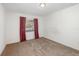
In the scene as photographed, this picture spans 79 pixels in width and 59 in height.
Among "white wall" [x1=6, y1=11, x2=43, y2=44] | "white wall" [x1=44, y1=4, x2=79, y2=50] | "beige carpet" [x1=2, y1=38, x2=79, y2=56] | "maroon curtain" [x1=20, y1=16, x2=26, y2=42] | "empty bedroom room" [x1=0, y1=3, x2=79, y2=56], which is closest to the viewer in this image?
"beige carpet" [x1=2, y1=38, x2=79, y2=56]

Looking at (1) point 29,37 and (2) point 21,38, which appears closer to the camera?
(2) point 21,38

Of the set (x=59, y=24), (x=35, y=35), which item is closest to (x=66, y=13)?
(x=59, y=24)

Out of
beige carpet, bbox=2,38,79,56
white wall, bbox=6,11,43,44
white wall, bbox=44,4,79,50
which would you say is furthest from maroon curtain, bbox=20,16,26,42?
white wall, bbox=44,4,79,50

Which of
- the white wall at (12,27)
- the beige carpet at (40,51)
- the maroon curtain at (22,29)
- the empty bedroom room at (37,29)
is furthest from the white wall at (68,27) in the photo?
the white wall at (12,27)

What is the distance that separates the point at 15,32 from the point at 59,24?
250cm

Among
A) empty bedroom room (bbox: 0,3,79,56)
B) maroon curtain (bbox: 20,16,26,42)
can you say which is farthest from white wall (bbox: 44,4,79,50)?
maroon curtain (bbox: 20,16,26,42)

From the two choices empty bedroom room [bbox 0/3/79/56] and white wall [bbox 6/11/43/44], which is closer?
empty bedroom room [bbox 0/3/79/56]

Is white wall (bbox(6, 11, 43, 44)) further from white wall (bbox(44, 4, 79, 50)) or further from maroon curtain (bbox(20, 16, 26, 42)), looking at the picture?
white wall (bbox(44, 4, 79, 50))

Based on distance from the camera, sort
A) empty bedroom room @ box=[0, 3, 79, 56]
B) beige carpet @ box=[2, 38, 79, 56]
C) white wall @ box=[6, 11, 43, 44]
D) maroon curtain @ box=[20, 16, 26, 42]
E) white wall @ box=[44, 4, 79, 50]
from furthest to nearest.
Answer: maroon curtain @ box=[20, 16, 26, 42] → white wall @ box=[6, 11, 43, 44] → white wall @ box=[44, 4, 79, 50] → empty bedroom room @ box=[0, 3, 79, 56] → beige carpet @ box=[2, 38, 79, 56]

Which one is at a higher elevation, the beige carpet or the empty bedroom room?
the empty bedroom room

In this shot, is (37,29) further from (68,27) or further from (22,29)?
(68,27)

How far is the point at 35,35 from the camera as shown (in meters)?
4.73

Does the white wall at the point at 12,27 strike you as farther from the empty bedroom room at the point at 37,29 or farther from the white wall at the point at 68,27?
the white wall at the point at 68,27

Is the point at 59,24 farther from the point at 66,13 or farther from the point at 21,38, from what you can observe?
the point at 21,38
